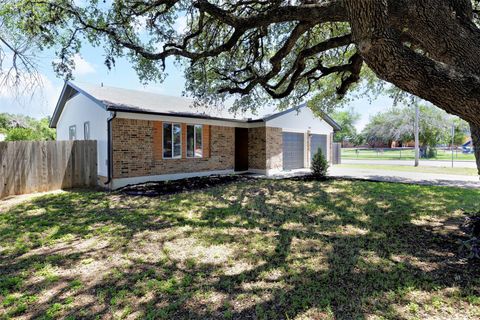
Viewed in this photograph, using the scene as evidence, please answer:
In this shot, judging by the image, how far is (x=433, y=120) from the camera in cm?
3098

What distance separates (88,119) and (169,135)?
12.0ft

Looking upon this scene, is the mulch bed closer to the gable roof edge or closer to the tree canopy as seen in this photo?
the gable roof edge

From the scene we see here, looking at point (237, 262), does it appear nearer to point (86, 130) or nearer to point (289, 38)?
point (289, 38)

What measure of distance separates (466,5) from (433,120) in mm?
33140

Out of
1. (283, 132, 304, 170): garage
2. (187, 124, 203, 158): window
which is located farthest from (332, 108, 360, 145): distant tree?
(187, 124, 203, 158): window

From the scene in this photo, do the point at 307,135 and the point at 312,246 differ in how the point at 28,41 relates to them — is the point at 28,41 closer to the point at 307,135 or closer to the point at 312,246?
the point at 312,246

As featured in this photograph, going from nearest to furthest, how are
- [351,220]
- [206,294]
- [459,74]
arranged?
Result: 1. [459,74]
2. [206,294]
3. [351,220]

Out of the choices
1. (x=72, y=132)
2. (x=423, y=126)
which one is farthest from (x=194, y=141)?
(x=423, y=126)

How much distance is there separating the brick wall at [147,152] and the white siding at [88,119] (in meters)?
0.62

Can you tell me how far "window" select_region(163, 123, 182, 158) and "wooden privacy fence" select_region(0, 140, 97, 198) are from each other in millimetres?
2787

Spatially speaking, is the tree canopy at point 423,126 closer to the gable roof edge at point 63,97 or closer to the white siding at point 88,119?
the white siding at point 88,119

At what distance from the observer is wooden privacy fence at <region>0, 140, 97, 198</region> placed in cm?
895

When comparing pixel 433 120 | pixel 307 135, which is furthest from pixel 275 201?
pixel 433 120

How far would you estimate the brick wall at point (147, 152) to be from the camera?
10.5 metres
